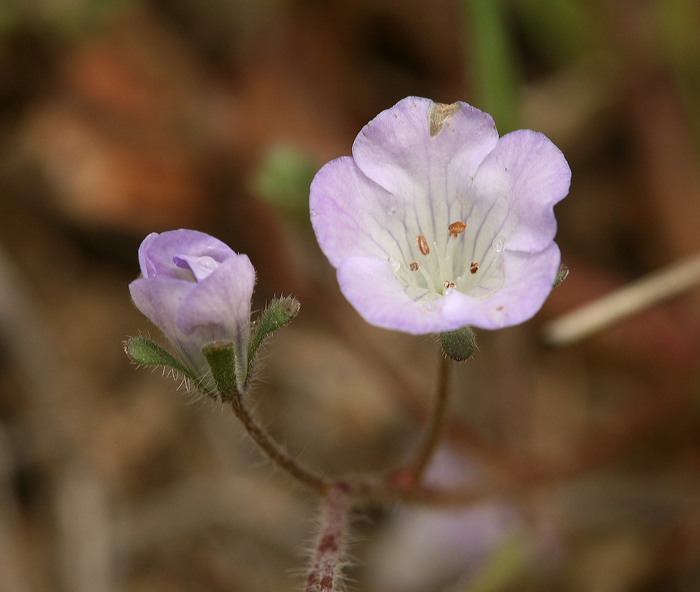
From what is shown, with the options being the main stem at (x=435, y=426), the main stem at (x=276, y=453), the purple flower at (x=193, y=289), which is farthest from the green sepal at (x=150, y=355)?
the main stem at (x=435, y=426)

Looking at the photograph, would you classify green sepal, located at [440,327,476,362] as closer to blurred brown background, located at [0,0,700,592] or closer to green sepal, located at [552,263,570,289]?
green sepal, located at [552,263,570,289]

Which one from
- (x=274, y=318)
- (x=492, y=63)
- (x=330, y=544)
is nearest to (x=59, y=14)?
(x=492, y=63)

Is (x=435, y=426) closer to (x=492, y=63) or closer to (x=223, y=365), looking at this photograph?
(x=223, y=365)

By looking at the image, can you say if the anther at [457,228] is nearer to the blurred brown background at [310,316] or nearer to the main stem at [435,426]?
the main stem at [435,426]

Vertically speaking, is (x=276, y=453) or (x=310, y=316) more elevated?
(x=310, y=316)

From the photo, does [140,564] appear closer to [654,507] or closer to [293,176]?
[293,176]
